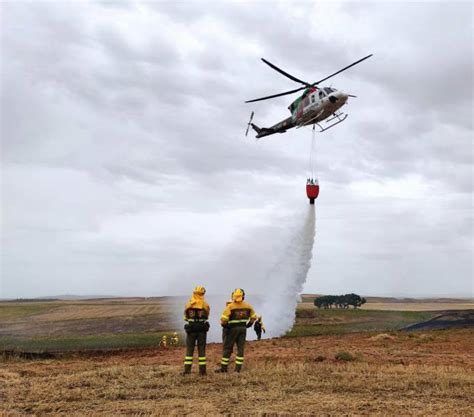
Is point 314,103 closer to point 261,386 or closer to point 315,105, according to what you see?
point 315,105

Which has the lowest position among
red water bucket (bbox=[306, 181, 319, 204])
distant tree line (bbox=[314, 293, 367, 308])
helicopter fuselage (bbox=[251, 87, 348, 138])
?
distant tree line (bbox=[314, 293, 367, 308])

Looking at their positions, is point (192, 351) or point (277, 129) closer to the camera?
point (192, 351)

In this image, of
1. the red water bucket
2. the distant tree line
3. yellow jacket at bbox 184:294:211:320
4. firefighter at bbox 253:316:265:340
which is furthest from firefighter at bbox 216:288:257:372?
the distant tree line

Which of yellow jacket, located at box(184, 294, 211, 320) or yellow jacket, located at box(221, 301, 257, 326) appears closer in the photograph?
yellow jacket, located at box(184, 294, 211, 320)

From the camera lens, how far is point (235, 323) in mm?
13445

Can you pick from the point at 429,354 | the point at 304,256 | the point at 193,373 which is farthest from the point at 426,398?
the point at 304,256

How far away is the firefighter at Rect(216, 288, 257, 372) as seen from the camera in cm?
1330

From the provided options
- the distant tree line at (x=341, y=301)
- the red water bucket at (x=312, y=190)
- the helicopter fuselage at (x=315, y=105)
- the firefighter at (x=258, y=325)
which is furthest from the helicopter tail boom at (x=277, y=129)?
the distant tree line at (x=341, y=301)

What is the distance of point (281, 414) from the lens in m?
8.38

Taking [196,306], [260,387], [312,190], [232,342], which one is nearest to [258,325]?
[232,342]

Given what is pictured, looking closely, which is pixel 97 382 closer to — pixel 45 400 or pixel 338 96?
pixel 45 400

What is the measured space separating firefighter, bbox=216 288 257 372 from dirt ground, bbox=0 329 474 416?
65 centimetres

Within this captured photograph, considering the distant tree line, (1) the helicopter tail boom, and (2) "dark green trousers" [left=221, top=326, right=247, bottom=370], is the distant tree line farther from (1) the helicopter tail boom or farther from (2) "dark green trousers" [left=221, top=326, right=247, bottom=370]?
(2) "dark green trousers" [left=221, top=326, right=247, bottom=370]

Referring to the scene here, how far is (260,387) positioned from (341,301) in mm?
94108
